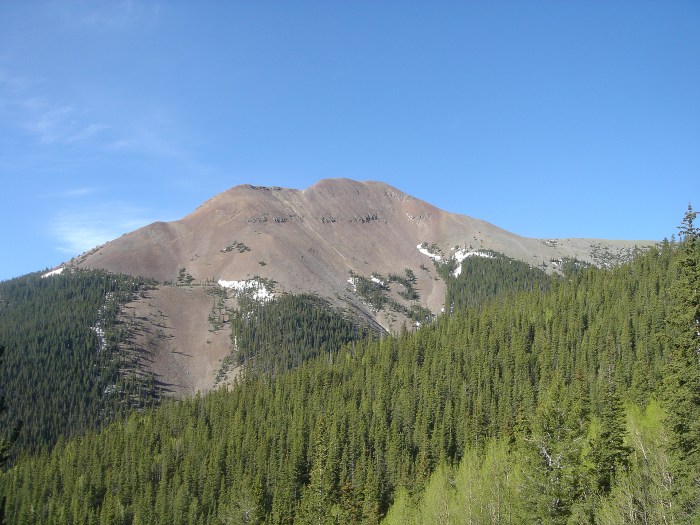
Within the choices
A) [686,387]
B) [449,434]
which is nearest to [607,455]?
[686,387]

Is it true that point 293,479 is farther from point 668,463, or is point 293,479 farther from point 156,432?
point 668,463

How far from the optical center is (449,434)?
107 m

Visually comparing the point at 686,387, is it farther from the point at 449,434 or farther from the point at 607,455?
the point at 449,434

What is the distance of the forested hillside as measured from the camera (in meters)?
35.0

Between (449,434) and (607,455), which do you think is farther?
(449,434)

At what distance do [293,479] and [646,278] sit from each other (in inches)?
4409

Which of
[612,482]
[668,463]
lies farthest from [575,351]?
[668,463]

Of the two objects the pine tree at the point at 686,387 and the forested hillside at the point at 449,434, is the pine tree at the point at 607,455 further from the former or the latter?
the pine tree at the point at 686,387

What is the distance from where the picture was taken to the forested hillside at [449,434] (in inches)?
1378

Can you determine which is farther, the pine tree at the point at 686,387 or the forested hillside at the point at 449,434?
the forested hillside at the point at 449,434

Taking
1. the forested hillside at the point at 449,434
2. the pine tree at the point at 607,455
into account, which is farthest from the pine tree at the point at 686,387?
the pine tree at the point at 607,455

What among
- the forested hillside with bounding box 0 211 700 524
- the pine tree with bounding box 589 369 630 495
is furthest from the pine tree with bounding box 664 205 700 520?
the pine tree with bounding box 589 369 630 495

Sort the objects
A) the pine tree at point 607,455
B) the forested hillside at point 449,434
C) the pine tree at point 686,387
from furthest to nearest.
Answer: the pine tree at point 607,455 → the forested hillside at point 449,434 → the pine tree at point 686,387

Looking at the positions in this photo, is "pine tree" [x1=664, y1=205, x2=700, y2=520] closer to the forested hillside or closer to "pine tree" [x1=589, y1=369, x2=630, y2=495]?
the forested hillside
